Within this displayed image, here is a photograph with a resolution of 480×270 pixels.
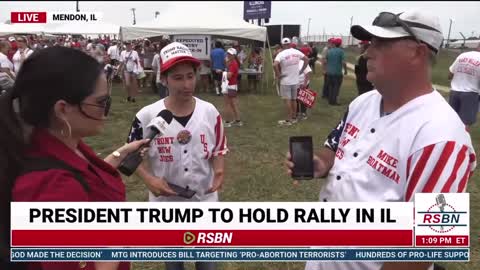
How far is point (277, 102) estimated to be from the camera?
13.1 metres

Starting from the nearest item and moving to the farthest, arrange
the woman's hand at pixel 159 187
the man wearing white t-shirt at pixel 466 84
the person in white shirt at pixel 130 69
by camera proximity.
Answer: the woman's hand at pixel 159 187 < the man wearing white t-shirt at pixel 466 84 < the person in white shirt at pixel 130 69

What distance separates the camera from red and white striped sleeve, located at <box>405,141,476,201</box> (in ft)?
4.68

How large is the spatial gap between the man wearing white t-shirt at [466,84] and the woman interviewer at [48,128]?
7.03 metres

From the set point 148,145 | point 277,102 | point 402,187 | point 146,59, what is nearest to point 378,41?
point 402,187

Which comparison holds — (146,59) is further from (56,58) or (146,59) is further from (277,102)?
(56,58)

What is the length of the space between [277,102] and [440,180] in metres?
11.7

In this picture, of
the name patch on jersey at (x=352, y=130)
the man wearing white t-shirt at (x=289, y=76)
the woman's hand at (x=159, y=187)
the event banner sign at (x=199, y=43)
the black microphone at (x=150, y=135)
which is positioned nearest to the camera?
the name patch on jersey at (x=352, y=130)

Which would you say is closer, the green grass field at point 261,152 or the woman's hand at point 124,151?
the woman's hand at point 124,151

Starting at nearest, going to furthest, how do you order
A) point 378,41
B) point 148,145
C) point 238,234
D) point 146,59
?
1. point 378,41
2. point 238,234
3. point 148,145
4. point 146,59

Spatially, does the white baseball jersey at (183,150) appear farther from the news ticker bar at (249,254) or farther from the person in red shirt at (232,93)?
the person in red shirt at (232,93)

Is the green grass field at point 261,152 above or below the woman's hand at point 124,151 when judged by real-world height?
below

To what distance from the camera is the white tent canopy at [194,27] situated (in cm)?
1359

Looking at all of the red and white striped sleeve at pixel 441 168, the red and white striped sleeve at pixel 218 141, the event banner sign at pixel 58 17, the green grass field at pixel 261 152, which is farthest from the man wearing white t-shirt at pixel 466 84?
the event banner sign at pixel 58 17

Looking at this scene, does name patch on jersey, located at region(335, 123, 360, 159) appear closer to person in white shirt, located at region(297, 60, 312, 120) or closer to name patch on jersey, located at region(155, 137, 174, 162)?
name patch on jersey, located at region(155, 137, 174, 162)
